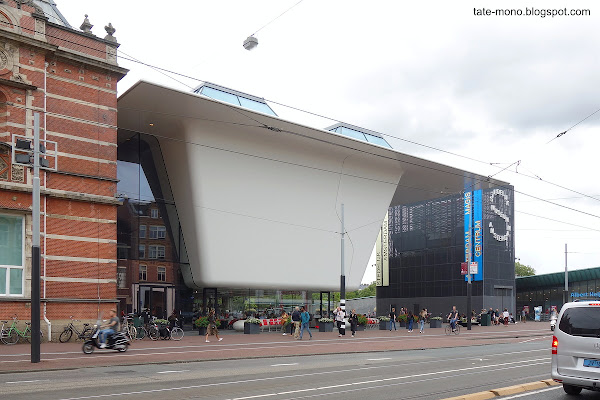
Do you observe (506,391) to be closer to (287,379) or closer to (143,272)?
(287,379)

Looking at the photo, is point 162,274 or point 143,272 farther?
point 162,274

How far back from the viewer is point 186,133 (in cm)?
3534

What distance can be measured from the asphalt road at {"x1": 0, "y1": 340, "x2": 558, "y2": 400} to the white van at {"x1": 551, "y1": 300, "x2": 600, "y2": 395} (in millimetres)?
1901

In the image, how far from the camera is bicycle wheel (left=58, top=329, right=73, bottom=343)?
1037 inches

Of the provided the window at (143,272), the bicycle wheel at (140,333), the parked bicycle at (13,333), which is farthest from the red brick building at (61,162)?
the window at (143,272)

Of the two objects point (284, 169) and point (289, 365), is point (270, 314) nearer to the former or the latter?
point (284, 169)

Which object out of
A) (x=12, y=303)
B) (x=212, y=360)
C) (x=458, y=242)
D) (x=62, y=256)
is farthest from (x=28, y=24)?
(x=458, y=242)

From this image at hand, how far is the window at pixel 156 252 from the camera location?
36.3m

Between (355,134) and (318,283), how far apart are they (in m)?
11.0

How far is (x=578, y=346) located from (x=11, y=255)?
22318mm

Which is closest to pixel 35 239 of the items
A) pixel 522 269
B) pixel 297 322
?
pixel 297 322

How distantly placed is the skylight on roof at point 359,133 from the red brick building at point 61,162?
1902cm

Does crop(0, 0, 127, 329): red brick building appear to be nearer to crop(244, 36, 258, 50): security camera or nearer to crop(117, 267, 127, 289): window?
crop(117, 267, 127, 289): window

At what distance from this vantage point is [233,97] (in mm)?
38562
